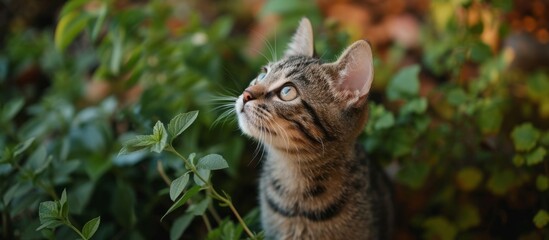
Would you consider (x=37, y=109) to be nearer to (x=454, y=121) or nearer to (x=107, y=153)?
(x=107, y=153)

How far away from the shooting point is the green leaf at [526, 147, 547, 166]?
74.5 inches

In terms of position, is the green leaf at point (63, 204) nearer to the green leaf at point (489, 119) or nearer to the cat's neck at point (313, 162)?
the cat's neck at point (313, 162)

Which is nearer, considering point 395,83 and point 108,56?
point 395,83

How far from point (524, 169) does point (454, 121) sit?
384 millimetres

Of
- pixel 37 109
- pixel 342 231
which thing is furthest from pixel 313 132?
pixel 37 109

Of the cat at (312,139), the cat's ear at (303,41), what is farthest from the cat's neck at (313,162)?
the cat's ear at (303,41)

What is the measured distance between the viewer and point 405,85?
2264 mm

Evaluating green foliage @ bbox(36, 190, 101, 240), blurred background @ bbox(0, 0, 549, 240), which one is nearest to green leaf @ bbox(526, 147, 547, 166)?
blurred background @ bbox(0, 0, 549, 240)

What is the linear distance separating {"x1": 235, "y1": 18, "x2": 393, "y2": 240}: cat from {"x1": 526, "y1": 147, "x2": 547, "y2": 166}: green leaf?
2.03ft

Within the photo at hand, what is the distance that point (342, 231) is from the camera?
6.26ft

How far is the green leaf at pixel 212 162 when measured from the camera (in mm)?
1529

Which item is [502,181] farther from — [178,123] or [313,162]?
[178,123]

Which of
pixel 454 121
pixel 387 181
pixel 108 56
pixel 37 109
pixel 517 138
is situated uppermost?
pixel 108 56

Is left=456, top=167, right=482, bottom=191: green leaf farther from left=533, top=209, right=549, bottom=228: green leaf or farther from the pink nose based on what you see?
the pink nose
